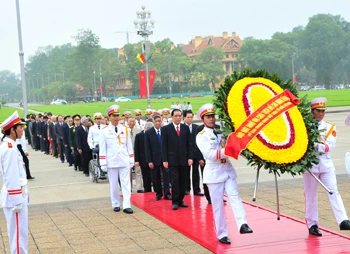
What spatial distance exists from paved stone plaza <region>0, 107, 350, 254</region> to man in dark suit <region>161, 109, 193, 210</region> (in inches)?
37.6

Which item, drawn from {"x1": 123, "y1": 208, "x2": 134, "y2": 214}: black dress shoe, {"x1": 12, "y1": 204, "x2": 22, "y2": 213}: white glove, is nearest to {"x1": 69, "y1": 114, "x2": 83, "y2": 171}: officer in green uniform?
{"x1": 123, "y1": 208, "x2": 134, "y2": 214}: black dress shoe

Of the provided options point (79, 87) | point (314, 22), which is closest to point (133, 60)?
point (79, 87)

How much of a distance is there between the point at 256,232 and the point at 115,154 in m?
3.76

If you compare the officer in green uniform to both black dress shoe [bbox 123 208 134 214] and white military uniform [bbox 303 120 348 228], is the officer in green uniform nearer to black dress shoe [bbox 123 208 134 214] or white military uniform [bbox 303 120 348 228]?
black dress shoe [bbox 123 208 134 214]

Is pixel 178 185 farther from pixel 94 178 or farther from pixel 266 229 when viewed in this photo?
pixel 94 178

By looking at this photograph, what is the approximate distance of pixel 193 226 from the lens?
30.0 ft

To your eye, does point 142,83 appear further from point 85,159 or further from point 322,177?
point 322,177

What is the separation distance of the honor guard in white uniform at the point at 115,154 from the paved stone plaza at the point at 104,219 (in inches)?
19.4

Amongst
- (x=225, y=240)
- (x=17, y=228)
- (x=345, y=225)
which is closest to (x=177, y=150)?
(x=225, y=240)

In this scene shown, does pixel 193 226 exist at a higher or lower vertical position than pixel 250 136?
lower

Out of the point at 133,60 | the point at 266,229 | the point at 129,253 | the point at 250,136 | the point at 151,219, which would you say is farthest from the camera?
the point at 133,60

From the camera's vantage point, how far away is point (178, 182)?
1109cm

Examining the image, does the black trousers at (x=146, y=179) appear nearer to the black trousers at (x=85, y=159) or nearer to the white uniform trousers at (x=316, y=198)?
the black trousers at (x=85, y=159)

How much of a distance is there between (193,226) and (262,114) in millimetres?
2634
